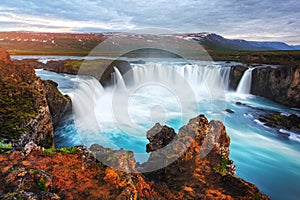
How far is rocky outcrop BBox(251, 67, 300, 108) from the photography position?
27.1 meters

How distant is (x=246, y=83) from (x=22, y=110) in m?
33.9

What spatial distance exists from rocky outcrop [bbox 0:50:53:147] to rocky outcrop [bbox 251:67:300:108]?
2978 cm

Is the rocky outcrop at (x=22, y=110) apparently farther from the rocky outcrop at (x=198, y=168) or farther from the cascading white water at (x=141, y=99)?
the cascading white water at (x=141, y=99)

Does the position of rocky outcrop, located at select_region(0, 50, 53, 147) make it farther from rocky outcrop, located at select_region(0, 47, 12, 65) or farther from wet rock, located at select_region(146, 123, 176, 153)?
wet rock, located at select_region(146, 123, 176, 153)

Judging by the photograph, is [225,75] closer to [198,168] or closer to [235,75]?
[235,75]

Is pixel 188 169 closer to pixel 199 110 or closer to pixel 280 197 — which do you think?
pixel 280 197

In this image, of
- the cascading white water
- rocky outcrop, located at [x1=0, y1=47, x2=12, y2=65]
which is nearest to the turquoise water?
the cascading white water

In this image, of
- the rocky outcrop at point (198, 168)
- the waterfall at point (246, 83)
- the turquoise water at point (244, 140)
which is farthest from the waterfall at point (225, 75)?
the rocky outcrop at point (198, 168)

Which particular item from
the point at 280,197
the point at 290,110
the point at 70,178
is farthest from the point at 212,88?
the point at 70,178

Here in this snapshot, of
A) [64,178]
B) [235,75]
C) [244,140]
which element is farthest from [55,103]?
[235,75]

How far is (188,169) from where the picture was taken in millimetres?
6070

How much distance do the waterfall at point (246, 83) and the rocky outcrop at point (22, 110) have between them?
32.0m

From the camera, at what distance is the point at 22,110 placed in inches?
328

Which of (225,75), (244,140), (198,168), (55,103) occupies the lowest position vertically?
(244,140)
